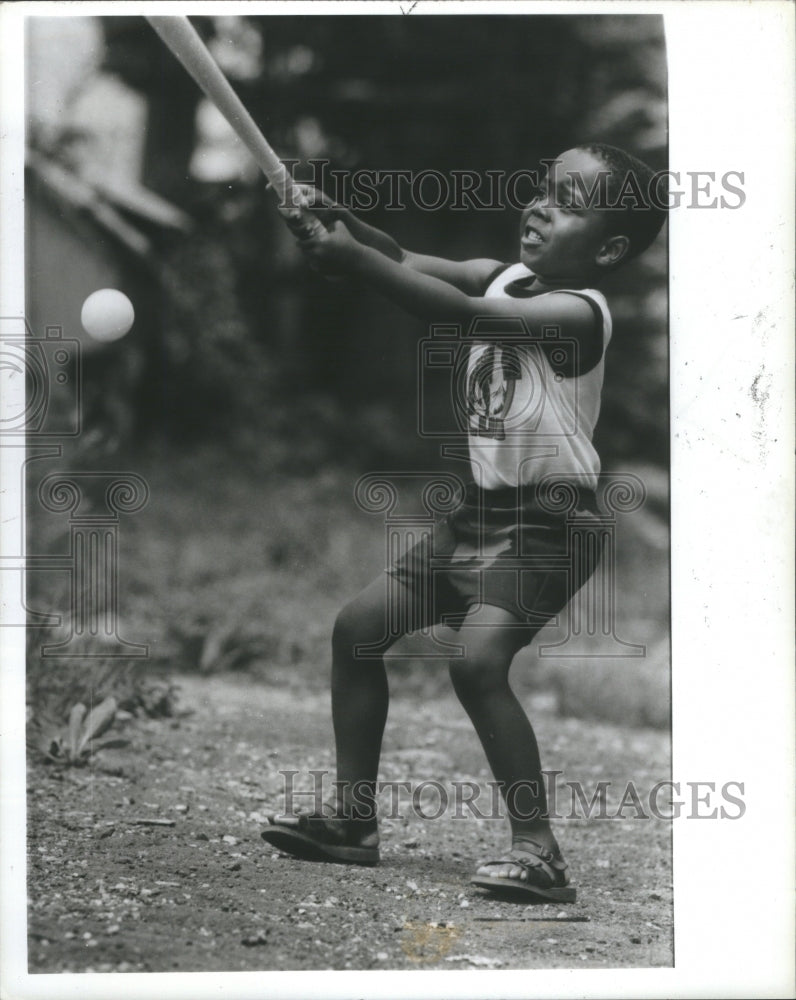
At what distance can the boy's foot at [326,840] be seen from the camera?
2670 mm

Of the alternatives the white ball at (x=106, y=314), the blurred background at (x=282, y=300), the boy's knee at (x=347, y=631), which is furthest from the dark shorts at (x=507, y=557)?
the white ball at (x=106, y=314)

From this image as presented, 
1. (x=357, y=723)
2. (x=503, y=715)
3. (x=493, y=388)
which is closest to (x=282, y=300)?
(x=493, y=388)

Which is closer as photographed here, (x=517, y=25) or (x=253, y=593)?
(x=517, y=25)

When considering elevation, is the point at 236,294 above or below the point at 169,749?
above

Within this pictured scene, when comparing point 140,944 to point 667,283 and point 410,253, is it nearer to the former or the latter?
point 410,253

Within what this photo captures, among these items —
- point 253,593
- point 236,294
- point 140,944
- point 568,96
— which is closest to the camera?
point 140,944

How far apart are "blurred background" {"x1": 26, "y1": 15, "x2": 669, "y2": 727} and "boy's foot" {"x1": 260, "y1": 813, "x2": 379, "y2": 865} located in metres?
0.70

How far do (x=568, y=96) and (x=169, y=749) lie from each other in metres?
1.82

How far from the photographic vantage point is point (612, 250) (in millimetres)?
→ 2646

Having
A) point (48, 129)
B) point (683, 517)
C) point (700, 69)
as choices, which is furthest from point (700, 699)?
point (48, 129)

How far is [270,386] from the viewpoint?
3.88m

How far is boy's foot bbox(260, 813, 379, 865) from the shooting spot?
267 centimetres

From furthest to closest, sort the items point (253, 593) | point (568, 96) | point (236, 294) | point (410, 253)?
point (253, 593), point (236, 294), point (568, 96), point (410, 253)

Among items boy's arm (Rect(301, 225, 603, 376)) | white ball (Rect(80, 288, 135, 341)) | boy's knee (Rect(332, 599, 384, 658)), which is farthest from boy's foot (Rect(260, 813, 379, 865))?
white ball (Rect(80, 288, 135, 341))
